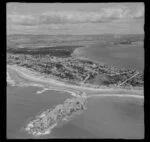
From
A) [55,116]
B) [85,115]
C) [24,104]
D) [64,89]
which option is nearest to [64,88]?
[64,89]

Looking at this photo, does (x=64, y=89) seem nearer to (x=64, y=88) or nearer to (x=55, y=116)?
(x=64, y=88)

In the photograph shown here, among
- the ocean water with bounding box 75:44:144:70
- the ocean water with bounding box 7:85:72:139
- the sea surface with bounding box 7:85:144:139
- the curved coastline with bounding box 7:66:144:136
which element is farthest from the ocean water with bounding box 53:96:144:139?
the ocean water with bounding box 75:44:144:70

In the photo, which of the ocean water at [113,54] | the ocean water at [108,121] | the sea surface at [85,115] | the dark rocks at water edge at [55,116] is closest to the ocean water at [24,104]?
the sea surface at [85,115]

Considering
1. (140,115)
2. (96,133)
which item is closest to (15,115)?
(96,133)

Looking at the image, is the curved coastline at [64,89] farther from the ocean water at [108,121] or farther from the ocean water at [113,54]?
the ocean water at [113,54]

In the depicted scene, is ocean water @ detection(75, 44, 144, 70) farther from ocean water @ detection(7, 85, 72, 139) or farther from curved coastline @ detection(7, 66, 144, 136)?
ocean water @ detection(7, 85, 72, 139)
